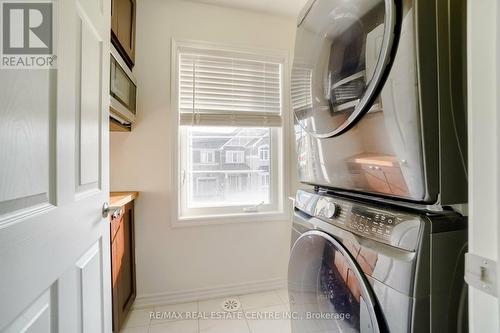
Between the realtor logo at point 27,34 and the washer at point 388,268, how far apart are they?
924mm

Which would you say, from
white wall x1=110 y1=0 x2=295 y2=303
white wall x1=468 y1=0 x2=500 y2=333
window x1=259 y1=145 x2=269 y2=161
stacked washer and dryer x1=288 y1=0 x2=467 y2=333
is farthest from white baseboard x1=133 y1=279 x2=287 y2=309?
white wall x1=468 y1=0 x2=500 y2=333

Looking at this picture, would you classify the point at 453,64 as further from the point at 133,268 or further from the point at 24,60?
the point at 133,268

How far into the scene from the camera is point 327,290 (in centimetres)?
86

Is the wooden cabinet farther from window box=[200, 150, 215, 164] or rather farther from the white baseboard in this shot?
window box=[200, 150, 215, 164]

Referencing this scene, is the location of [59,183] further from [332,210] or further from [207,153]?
[207,153]

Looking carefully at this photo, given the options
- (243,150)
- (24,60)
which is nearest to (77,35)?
(24,60)

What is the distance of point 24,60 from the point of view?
50 cm

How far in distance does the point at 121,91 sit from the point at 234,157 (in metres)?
0.97

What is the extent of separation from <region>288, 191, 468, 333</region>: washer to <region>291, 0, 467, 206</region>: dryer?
0.23ft

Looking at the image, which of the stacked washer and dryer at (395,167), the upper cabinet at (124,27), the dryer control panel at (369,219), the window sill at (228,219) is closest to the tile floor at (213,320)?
the window sill at (228,219)

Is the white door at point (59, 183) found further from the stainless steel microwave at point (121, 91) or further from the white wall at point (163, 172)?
the white wall at point (163, 172)

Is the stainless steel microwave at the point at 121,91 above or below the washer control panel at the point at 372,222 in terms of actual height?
above

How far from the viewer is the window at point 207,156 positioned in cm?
195

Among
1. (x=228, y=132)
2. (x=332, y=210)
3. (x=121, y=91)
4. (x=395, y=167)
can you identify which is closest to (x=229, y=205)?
(x=228, y=132)
